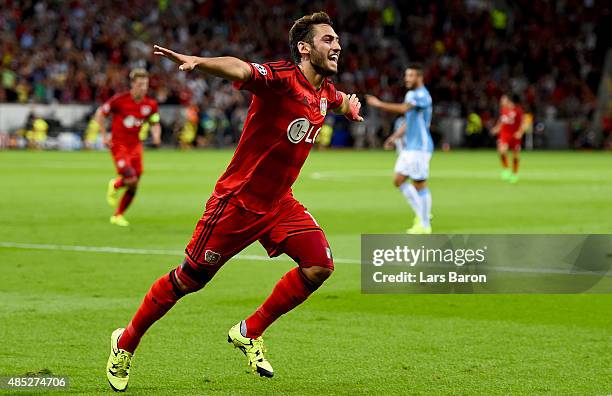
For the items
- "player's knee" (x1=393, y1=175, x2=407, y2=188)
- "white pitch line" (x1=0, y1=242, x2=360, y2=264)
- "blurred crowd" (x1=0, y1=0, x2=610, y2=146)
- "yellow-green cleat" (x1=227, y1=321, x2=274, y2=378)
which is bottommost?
"blurred crowd" (x1=0, y1=0, x2=610, y2=146)

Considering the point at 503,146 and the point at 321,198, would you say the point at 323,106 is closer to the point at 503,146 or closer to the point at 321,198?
the point at 321,198

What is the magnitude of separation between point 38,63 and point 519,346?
42.8m

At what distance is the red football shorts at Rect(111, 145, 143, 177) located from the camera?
17.9m

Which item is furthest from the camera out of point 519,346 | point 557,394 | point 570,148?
point 570,148

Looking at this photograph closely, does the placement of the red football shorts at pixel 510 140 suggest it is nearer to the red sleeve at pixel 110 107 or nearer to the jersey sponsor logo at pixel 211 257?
the red sleeve at pixel 110 107

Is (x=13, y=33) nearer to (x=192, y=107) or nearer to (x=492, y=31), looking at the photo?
(x=192, y=107)

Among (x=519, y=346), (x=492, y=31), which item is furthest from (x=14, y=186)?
(x=492, y=31)

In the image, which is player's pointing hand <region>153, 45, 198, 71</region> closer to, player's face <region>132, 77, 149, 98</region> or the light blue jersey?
the light blue jersey

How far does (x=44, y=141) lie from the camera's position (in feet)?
158

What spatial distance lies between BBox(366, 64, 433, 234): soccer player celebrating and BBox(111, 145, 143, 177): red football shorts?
12.8 ft

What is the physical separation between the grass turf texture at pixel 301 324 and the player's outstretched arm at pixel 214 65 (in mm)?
1883

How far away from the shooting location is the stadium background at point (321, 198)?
7.69m

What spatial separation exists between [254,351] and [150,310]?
0.72 m

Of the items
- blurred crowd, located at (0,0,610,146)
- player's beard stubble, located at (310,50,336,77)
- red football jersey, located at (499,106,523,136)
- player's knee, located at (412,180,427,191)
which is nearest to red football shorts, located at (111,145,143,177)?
player's knee, located at (412,180,427,191)
